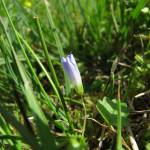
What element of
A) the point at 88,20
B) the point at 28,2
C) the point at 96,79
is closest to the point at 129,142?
the point at 96,79

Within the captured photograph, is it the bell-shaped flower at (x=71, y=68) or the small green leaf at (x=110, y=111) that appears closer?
the bell-shaped flower at (x=71, y=68)

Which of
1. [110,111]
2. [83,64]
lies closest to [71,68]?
[110,111]

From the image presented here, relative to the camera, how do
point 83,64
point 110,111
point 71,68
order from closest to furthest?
1. point 71,68
2. point 110,111
3. point 83,64

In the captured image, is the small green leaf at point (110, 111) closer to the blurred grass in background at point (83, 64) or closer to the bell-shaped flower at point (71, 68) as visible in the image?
the blurred grass in background at point (83, 64)

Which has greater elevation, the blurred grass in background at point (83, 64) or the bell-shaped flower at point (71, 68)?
the bell-shaped flower at point (71, 68)

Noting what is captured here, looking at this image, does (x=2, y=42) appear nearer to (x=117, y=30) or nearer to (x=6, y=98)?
(x=6, y=98)

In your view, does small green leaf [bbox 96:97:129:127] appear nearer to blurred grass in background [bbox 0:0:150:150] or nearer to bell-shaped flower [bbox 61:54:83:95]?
blurred grass in background [bbox 0:0:150:150]

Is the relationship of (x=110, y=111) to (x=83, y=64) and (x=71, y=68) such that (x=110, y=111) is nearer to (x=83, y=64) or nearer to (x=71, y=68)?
(x=71, y=68)

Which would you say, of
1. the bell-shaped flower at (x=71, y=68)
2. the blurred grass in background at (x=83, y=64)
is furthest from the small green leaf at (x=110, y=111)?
the bell-shaped flower at (x=71, y=68)

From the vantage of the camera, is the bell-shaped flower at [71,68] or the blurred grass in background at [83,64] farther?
the blurred grass in background at [83,64]
